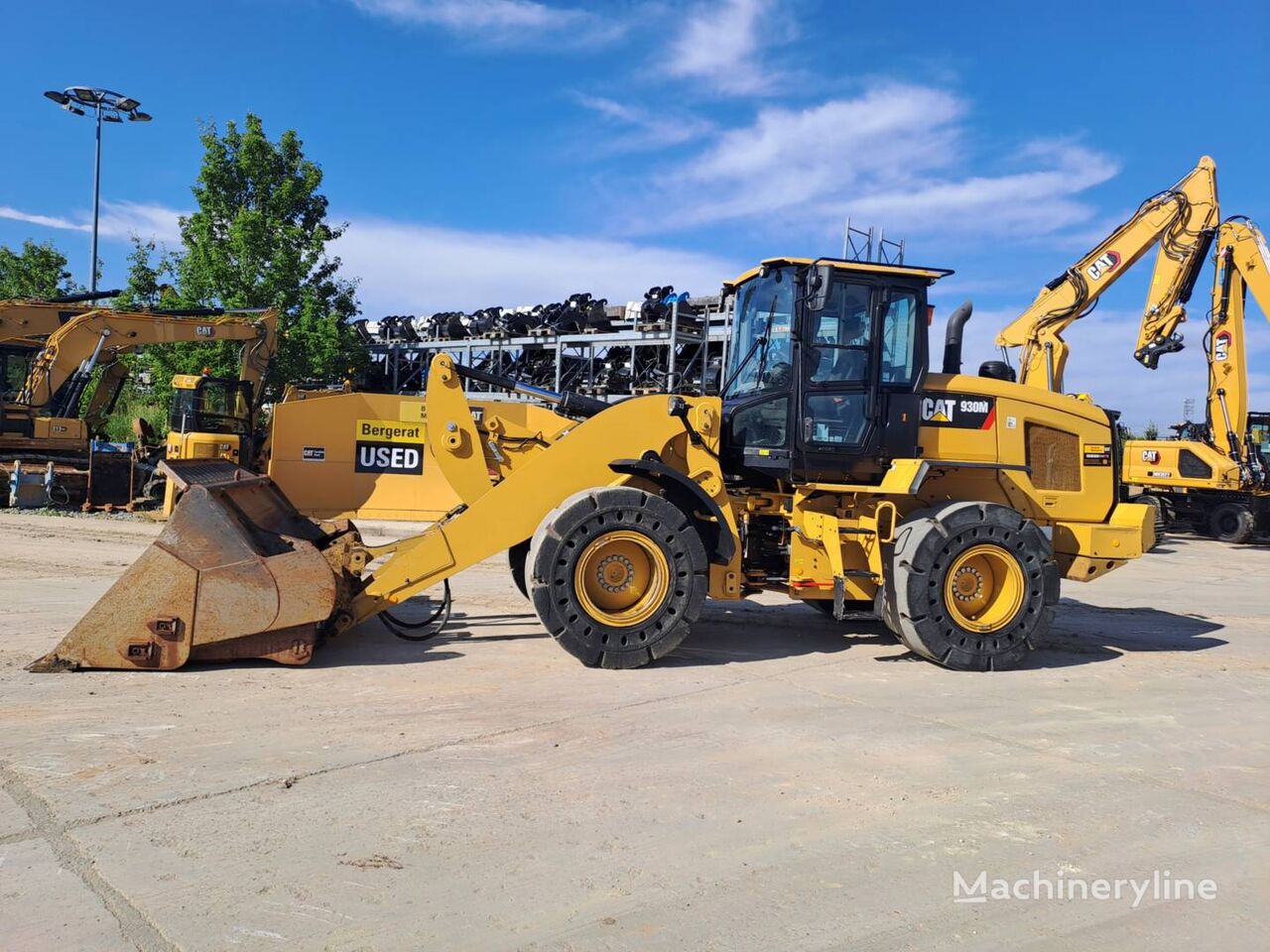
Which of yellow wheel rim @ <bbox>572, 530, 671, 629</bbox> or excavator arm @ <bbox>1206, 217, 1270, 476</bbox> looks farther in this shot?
excavator arm @ <bbox>1206, 217, 1270, 476</bbox>

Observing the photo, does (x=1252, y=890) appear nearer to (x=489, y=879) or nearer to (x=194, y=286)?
(x=489, y=879)

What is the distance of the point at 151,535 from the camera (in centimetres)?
1316

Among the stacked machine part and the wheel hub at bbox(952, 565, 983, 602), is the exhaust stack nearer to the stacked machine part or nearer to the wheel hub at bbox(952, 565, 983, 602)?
the wheel hub at bbox(952, 565, 983, 602)

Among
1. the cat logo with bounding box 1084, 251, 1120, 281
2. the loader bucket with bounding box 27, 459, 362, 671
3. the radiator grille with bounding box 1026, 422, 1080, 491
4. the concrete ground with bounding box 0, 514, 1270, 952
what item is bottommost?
the concrete ground with bounding box 0, 514, 1270, 952

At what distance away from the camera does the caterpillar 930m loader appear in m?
5.53

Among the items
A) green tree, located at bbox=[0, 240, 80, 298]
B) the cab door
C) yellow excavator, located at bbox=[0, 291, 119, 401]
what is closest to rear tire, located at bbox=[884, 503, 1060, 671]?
the cab door

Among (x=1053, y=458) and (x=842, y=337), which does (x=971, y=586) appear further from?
(x=842, y=337)

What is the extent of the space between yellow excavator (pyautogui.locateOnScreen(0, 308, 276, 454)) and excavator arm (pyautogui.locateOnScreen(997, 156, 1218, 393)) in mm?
15269

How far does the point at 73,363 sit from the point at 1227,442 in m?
22.2

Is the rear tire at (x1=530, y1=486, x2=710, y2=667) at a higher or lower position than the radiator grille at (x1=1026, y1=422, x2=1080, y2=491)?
lower

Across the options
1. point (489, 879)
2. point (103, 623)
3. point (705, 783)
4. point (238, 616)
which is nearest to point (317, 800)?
point (489, 879)

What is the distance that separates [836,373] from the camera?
22.2 ft

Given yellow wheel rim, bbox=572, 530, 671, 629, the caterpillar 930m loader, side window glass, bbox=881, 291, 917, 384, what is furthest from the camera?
side window glass, bbox=881, 291, 917, 384

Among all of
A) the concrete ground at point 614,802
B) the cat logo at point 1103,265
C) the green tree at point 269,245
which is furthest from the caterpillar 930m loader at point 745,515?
the green tree at point 269,245
